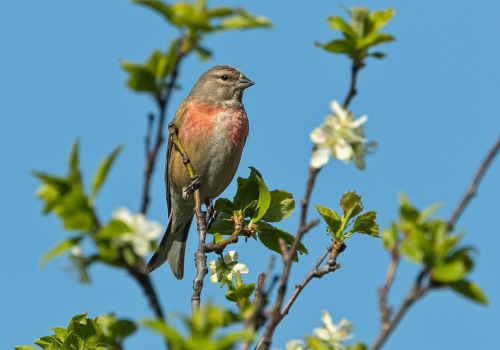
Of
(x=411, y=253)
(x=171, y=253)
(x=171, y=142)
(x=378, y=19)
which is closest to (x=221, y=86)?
(x=171, y=142)

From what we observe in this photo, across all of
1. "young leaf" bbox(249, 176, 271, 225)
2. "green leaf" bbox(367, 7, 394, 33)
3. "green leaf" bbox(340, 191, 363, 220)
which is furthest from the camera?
"young leaf" bbox(249, 176, 271, 225)

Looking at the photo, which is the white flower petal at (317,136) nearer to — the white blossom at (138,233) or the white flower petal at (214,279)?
the white blossom at (138,233)

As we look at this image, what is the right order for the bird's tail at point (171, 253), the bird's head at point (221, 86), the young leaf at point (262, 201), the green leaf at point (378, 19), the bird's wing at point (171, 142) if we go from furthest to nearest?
the bird's head at point (221, 86), the bird's wing at point (171, 142), the bird's tail at point (171, 253), the young leaf at point (262, 201), the green leaf at point (378, 19)

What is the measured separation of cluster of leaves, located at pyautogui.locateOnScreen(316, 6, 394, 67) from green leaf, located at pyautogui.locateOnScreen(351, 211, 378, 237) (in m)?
1.63

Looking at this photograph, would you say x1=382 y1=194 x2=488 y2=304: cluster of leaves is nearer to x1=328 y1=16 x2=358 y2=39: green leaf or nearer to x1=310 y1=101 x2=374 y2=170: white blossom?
x1=310 y1=101 x2=374 y2=170: white blossom

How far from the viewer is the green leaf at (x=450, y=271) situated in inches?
86.2

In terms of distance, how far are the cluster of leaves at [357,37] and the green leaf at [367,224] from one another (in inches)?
64.1

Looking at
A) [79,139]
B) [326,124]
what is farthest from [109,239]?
[326,124]

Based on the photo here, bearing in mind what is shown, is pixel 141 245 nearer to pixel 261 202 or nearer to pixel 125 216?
pixel 125 216

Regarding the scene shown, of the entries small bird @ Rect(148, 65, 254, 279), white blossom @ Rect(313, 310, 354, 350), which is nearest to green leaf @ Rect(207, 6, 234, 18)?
white blossom @ Rect(313, 310, 354, 350)

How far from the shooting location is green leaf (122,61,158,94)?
2264mm

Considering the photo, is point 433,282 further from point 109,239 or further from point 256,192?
point 256,192

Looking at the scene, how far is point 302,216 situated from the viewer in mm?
2510

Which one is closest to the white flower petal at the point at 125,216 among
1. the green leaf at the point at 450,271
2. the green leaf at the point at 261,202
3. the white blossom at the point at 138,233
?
the white blossom at the point at 138,233
